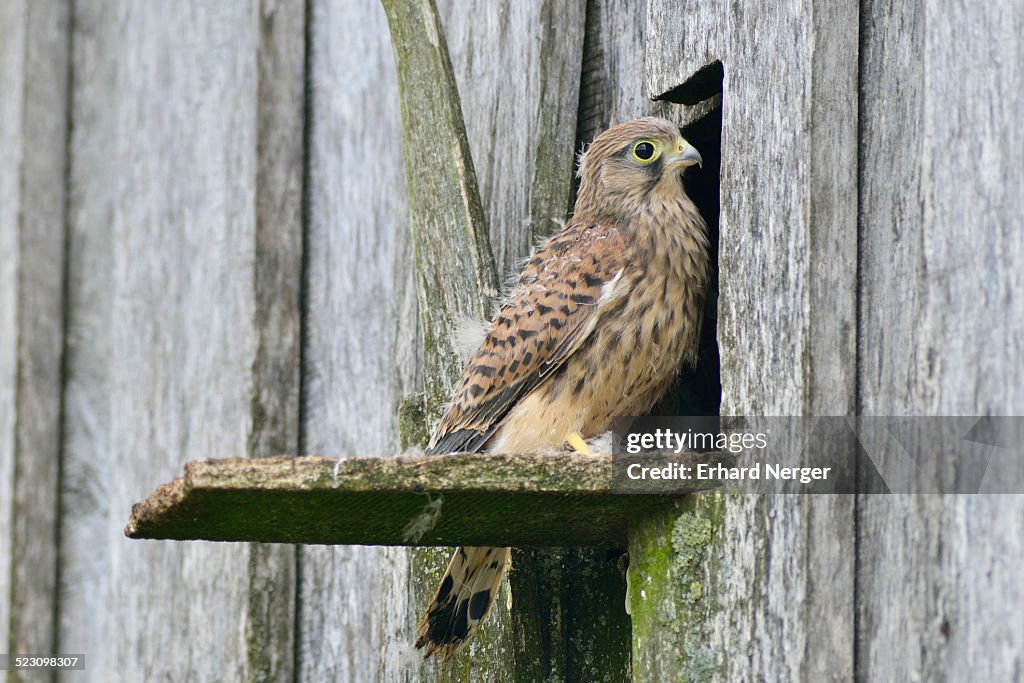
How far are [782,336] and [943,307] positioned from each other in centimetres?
31

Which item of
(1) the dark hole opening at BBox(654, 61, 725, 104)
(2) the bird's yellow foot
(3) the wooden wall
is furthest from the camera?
(2) the bird's yellow foot

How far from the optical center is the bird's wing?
277cm

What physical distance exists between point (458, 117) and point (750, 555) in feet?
4.02

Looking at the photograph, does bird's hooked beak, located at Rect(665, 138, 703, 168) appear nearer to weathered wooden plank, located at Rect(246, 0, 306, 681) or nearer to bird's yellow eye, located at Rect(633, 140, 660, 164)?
bird's yellow eye, located at Rect(633, 140, 660, 164)

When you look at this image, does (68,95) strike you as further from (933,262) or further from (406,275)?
(933,262)

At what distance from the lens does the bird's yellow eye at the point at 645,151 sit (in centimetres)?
283

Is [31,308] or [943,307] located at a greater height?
[31,308]

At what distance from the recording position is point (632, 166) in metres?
2.87

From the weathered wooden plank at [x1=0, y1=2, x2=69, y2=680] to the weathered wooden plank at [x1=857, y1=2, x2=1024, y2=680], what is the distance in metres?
2.74

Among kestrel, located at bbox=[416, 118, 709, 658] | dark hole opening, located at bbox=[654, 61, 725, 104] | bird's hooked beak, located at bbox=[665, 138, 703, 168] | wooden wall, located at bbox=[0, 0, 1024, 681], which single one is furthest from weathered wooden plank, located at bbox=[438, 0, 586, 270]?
dark hole opening, located at bbox=[654, 61, 725, 104]

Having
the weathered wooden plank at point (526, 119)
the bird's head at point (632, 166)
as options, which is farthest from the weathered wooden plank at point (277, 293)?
the bird's head at point (632, 166)

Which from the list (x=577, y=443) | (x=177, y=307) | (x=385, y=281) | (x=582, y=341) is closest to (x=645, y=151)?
(x=582, y=341)

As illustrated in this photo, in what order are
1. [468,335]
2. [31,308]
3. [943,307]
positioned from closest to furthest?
1. [943,307]
2. [468,335]
3. [31,308]

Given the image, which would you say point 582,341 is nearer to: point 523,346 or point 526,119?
point 523,346
